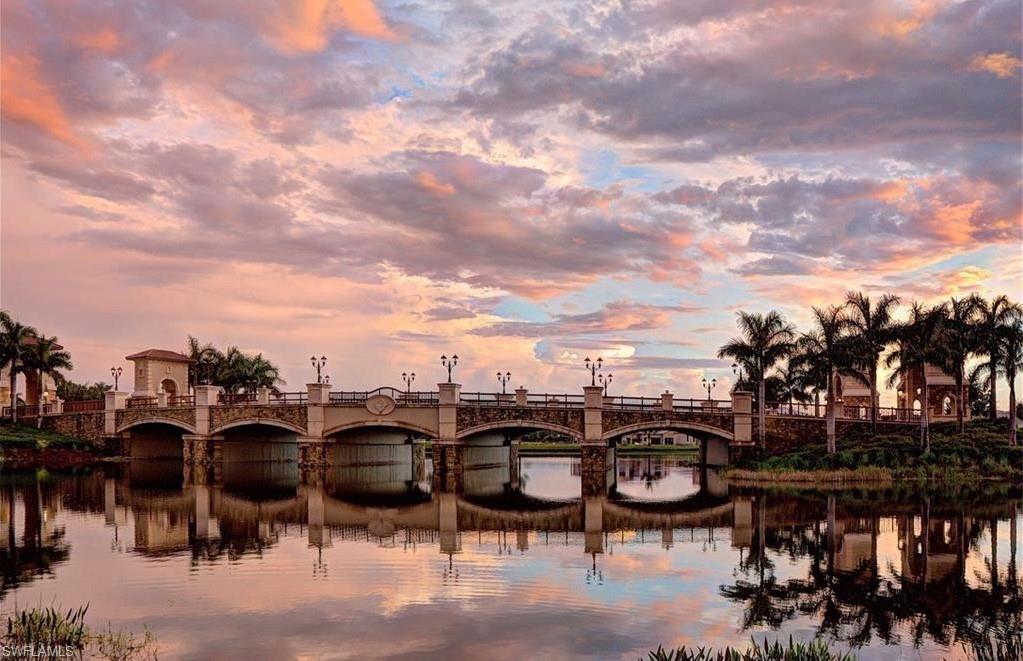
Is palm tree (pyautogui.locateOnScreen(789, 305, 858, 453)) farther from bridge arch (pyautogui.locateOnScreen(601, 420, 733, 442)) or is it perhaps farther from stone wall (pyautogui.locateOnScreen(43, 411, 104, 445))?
stone wall (pyautogui.locateOnScreen(43, 411, 104, 445))

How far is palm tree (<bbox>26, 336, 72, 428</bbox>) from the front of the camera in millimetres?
86312

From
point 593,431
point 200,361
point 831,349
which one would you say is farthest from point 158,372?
point 831,349

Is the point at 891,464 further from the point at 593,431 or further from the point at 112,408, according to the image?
the point at 112,408

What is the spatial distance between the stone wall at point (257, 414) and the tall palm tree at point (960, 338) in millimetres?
44574

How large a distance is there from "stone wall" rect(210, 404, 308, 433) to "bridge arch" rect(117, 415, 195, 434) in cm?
250

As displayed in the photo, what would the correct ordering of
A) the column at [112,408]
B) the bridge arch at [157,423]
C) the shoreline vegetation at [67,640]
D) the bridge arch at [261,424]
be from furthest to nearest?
the column at [112,408] < the bridge arch at [157,423] < the bridge arch at [261,424] < the shoreline vegetation at [67,640]

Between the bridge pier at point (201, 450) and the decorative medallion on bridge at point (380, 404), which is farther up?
the decorative medallion on bridge at point (380, 404)

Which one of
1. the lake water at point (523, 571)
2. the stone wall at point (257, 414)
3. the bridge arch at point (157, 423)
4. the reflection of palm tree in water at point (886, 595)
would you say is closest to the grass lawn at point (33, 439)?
the bridge arch at point (157, 423)

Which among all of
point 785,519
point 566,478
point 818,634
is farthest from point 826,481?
point 818,634

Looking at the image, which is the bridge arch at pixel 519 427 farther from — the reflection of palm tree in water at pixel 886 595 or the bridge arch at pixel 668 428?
the reflection of palm tree in water at pixel 886 595

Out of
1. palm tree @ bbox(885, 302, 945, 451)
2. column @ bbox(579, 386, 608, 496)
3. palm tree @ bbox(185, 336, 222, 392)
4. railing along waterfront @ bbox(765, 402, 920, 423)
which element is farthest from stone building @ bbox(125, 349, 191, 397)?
palm tree @ bbox(885, 302, 945, 451)

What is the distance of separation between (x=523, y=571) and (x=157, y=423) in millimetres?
57294

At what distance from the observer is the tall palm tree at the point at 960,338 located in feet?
200

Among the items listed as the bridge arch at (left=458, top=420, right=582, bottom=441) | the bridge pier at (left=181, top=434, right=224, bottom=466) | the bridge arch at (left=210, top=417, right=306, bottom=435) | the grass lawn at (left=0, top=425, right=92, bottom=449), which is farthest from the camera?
the grass lawn at (left=0, top=425, right=92, bottom=449)
